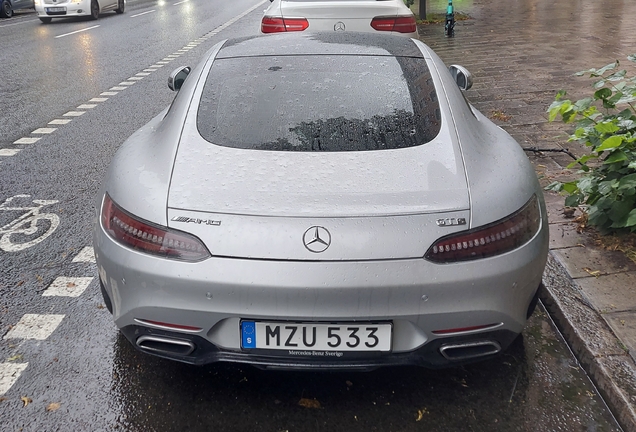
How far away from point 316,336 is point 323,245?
1.14 ft

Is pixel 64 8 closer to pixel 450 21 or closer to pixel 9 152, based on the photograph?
pixel 450 21

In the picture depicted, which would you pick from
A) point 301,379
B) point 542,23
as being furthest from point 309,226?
point 542,23

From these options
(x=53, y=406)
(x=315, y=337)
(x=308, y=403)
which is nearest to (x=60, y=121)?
(x=53, y=406)

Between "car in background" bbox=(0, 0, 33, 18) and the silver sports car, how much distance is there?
23135 millimetres

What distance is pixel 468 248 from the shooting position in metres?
2.48

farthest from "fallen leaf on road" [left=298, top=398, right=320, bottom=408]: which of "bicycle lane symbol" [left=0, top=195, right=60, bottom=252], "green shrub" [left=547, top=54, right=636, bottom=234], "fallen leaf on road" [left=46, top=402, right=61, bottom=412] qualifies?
"bicycle lane symbol" [left=0, top=195, right=60, bottom=252]

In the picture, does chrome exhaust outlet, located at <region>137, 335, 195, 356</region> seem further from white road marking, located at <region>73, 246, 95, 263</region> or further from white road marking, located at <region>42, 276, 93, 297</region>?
white road marking, located at <region>73, 246, 95, 263</region>

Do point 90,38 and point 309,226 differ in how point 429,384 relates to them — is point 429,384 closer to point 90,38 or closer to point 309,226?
point 309,226

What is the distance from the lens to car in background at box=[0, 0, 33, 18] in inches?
903

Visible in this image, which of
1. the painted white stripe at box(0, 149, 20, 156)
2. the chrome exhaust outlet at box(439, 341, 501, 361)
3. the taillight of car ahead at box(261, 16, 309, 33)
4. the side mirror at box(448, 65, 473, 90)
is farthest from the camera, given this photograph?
the taillight of car ahead at box(261, 16, 309, 33)

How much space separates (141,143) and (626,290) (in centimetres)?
258

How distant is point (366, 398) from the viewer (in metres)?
2.89

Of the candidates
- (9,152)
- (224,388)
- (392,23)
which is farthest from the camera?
(392,23)

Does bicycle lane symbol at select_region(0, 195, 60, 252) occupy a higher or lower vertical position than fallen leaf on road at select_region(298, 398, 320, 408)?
lower
